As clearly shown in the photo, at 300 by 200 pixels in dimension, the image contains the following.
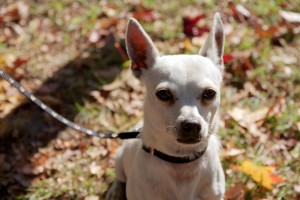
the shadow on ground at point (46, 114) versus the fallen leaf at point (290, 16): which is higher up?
the shadow on ground at point (46, 114)

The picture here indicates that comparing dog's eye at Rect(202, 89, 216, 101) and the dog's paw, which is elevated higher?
dog's eye at Rect(202, 89, 216, 101)

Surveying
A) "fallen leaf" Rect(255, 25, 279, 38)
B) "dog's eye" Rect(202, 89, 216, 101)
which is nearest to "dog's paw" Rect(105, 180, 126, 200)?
"dog's eye" Rect(202, 89, 216, 101)

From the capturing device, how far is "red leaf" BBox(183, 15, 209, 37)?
5.41m

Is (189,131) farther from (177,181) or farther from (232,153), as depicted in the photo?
(232,153)

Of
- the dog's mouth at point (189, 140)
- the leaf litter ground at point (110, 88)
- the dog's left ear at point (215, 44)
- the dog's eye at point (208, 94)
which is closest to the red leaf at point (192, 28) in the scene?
the leaf litter ground at point (110, 88)

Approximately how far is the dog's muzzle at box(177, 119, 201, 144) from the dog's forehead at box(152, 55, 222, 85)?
0.28 meters

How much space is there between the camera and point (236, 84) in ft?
15.9

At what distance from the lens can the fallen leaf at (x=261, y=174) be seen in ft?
12.0

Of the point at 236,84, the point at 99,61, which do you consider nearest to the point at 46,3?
the point at 99,61

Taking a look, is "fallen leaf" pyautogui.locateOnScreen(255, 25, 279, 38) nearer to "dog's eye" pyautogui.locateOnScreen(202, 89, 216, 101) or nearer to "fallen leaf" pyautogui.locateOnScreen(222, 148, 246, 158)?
"fallen leaf" pyautogui.locateOnScreen(222, 148, 246, 158)

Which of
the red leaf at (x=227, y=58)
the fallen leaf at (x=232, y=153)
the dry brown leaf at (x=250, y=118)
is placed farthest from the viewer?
the red leaf at (x=227, y=58)

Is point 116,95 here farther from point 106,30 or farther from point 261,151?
point 261,151

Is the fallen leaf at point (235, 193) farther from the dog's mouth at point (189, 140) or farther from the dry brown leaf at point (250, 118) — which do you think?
the dog's mouth at point (189, 140)

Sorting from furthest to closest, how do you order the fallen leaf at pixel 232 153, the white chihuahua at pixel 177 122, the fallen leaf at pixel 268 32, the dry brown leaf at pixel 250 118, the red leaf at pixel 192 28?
1. the red leaf at pixel 192 28
2. the fallen leaf at pixel 268 32
3. the dry brown leaf at pixel 250 118
4. the fallen leaf at pixel 232 153
5. the white chihuahua at pixel 177 122
